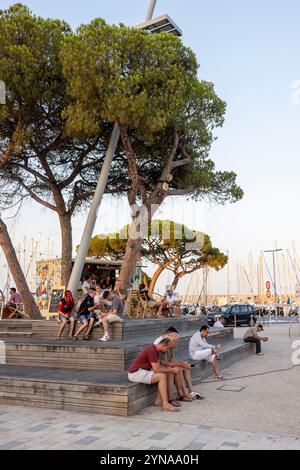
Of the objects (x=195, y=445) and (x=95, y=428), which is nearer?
(x=195, y=445)

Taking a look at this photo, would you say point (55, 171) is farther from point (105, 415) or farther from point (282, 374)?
point (105, 415)

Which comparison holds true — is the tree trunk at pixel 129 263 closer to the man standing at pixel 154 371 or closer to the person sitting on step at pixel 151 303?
the person sitting on step at pixel 151 303

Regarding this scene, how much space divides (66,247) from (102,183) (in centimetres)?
296

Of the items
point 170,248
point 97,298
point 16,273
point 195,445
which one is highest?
point 170,248

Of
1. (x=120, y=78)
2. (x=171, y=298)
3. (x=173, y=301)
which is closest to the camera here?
(x=120, y=78)

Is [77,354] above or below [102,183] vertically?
below

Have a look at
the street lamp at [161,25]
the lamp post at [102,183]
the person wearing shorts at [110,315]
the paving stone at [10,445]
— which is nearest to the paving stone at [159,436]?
the paving stone at [10,445]

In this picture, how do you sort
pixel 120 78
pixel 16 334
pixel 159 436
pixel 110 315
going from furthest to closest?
pixel 120 78
pixel 16 334
pixel 110 315
pixel 159 436

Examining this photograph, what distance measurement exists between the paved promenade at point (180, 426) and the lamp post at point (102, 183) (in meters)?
6.08

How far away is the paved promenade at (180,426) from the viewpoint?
450 cm

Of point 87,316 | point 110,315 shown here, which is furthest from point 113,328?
point 87,316

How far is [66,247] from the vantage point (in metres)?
14.9

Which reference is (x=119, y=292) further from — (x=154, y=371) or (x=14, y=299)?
(x=154, y=371)

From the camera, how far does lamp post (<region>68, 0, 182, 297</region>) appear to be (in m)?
12.4
